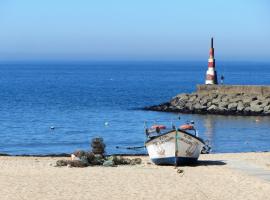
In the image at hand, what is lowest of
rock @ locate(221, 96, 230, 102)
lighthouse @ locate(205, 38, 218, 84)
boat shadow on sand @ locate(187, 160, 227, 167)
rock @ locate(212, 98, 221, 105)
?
boat shadow on sand @ locate(187, 160, 227, 167)

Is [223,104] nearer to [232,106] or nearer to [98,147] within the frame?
[232,106]

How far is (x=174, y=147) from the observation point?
22.1 meters

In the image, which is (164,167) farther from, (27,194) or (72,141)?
(72,141)

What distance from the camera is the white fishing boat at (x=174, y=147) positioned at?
22.0 m

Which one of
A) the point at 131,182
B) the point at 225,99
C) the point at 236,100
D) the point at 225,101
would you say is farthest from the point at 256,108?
the point at 131,182

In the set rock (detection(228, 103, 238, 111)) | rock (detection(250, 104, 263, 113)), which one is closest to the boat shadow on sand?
rock (detection(250, 104, 263, 113))

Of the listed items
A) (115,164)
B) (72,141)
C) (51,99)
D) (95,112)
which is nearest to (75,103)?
(51,99)

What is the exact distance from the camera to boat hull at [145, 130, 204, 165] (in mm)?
22031

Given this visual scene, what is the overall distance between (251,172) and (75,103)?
1882 inches

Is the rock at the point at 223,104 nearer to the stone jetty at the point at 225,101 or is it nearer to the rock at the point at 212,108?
the stone jetty at the point at 225,101

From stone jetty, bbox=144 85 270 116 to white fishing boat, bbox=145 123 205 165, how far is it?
90.9 ft

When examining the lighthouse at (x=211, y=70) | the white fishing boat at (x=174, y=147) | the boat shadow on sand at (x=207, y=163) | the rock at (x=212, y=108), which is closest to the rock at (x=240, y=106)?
the rock at (x=212, y=108)

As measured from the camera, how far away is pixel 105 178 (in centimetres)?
1925

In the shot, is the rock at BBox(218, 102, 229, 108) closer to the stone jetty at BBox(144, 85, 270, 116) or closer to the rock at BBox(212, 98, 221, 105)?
the stone jetty at BBox(144, 85, 270, 116)
